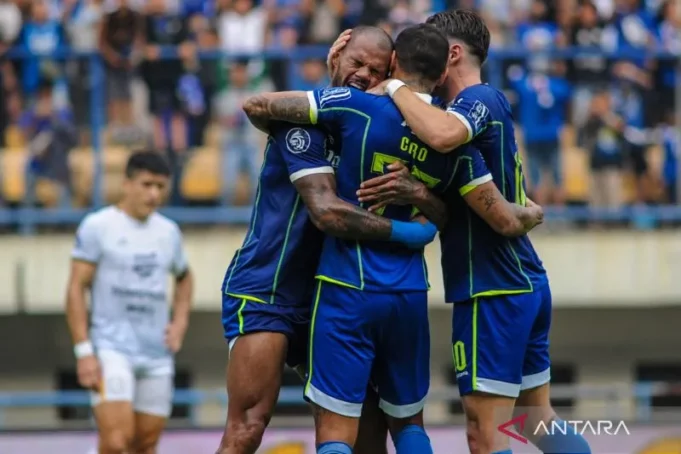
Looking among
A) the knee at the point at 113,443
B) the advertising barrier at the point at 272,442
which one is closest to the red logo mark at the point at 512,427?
the advertising barrier at the point at 272,442

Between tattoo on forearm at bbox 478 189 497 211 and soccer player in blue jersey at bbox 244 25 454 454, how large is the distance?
0.17m

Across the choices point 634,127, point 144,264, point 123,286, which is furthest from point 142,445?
point 634,127

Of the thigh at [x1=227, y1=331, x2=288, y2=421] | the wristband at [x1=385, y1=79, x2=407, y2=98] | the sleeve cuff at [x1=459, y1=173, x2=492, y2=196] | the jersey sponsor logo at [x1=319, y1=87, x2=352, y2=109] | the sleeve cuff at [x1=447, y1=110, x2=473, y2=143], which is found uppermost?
the wristband at [x1=385, y1=79, x2=407, y2=98]

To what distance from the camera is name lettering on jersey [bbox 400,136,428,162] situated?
6.23 metres

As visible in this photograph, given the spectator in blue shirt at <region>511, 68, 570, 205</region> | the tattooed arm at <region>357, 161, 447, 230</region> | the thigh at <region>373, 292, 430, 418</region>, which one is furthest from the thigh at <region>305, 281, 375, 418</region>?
the spectator in blue shirt at <region>511, 68, 570, 205</region>

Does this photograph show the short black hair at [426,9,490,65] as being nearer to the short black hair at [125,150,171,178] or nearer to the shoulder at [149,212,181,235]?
the short black hair at [125,150,171,178]

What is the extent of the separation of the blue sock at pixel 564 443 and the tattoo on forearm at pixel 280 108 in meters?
1.89

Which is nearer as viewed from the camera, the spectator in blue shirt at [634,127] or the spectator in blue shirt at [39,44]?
the spectator in blue shirt at [634,127]

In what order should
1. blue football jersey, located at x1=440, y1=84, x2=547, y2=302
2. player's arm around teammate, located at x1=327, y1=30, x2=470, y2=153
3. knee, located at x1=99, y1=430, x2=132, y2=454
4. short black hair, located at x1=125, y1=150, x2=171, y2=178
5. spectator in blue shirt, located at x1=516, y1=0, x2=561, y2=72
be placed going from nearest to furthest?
player's arm around teammate, located at x1=327, y1=30, x2=470, y2=153
blue football jersey, located at x1=440, y1=84, x2=547, y2=302
knee, located at x1=99, y1=430, x2=132, y2=454
short black hair, located at x1=125, y1=150, x2=171, y2=178
spectator in blue shirt, located at x1=516, y1=0, x2=561, y2=72

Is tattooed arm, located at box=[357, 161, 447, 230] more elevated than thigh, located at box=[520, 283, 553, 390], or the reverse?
tattooed arm, located at box=[357, 161, 447, 230]

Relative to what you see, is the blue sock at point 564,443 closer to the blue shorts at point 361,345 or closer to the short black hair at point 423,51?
the blue shorts at point 361,345

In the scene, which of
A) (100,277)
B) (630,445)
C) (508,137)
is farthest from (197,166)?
(508,137)

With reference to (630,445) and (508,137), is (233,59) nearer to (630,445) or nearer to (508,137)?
(630,445)

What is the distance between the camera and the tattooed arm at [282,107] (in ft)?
20.5
